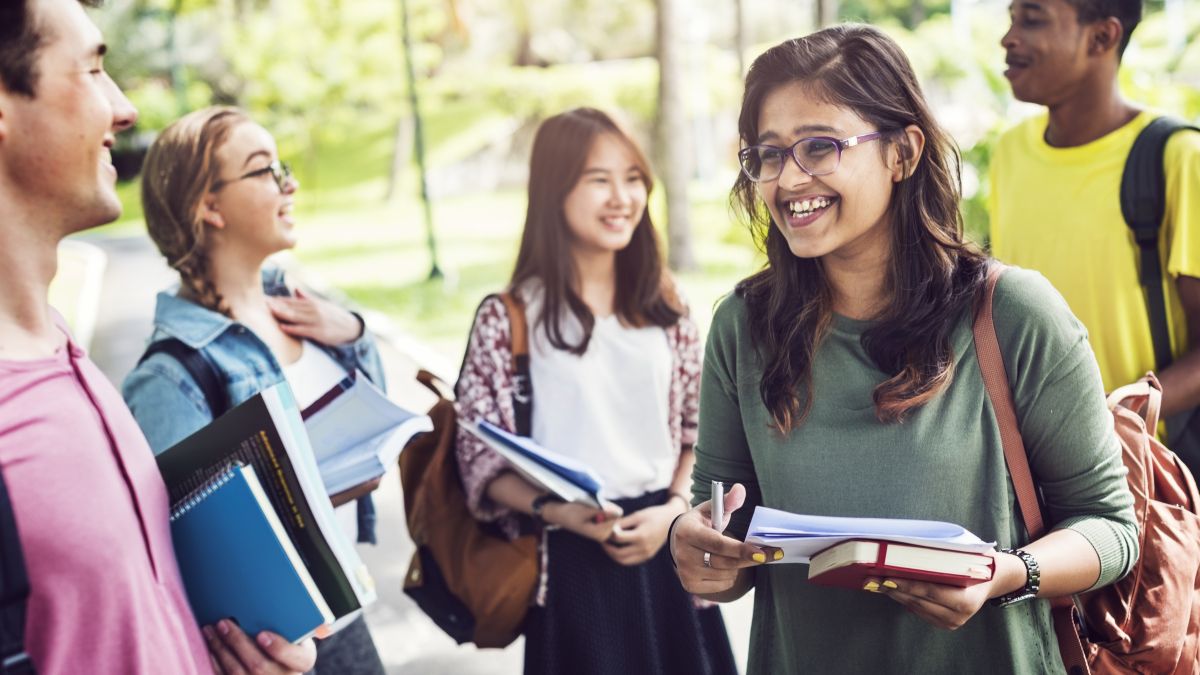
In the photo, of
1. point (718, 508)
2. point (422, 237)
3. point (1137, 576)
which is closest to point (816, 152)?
point (718, 508)

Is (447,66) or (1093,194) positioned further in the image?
(447,66)

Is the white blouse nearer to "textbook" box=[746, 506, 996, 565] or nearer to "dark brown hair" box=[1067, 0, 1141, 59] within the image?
"textbook" box=[746, 506, 996, 565]

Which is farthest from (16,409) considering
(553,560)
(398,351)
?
(398,351)

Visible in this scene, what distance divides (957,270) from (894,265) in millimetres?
125

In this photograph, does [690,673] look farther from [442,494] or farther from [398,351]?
[398,351]

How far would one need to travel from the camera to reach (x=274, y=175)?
310 cm

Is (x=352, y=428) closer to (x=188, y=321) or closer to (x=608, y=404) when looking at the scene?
(x=188, y=321)

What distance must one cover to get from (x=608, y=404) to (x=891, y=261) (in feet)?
3.97

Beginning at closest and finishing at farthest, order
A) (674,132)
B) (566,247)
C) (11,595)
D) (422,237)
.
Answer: (11,595), (566,247), (674,132), (422,237)

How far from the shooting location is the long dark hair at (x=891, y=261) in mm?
2018

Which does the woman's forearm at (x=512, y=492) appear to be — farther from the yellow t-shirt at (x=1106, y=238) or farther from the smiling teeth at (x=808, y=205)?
the yellow t-shirt at (x=1106, y=238)

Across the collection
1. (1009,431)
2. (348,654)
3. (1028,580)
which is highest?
(1009,431)

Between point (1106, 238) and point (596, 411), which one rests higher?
point (1106, 238)

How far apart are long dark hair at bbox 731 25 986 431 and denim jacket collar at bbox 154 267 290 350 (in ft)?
4.45
